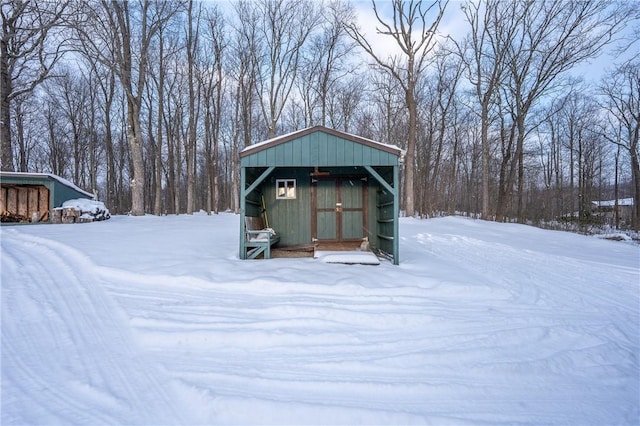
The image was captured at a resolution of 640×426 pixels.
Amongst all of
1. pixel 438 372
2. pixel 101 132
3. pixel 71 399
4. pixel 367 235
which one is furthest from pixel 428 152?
pixel 101 132

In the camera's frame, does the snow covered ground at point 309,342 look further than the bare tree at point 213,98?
No

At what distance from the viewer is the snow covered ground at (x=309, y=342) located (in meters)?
2.15

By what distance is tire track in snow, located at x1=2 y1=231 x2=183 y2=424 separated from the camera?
2057mm

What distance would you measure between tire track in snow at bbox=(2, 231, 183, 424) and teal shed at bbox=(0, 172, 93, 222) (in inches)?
355

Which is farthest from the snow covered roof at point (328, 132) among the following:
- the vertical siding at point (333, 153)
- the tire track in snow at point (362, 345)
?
the tire track in snow at point (362, 345)

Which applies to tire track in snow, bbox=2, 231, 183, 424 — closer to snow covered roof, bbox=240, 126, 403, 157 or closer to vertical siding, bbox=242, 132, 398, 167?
snow covered roof, bbox=240, 126, 403, 157

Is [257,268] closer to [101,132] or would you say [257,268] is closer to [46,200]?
[46,200]

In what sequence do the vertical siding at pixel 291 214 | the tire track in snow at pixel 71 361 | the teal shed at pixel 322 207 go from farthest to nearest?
the vertical siding at pixel 291 214 < the teal shed at pixel 322 207 < the tire track in snow at pixel 71 361

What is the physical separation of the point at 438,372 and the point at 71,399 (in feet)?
9.94

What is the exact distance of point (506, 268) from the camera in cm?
630

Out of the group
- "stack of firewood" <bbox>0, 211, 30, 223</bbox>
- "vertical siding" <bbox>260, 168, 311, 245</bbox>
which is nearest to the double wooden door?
"vertical siding" <bbox>260, 168, 311, 245</bbox>

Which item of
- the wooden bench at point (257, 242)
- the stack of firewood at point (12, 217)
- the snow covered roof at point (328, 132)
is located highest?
the snow covered roof at point (328, 132)

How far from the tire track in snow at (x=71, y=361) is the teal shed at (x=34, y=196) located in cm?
901

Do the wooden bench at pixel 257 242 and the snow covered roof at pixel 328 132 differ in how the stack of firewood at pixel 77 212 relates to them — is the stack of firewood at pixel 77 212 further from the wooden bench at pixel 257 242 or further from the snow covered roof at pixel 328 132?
the snow covered roof at pixel 328 132
